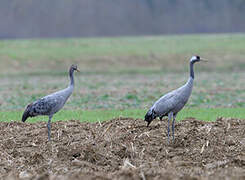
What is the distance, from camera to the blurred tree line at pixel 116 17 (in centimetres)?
11362

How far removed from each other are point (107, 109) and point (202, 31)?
10119 cm

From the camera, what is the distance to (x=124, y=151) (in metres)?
12.6

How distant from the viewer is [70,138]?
14.0 meters

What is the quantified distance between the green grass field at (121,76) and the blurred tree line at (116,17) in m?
47.1

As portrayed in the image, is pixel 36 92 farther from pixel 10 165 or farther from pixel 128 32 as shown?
pixel 128 32

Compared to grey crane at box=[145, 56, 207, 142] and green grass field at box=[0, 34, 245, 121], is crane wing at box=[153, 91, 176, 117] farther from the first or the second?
green grass field at box=[0, 34, 245, 121]

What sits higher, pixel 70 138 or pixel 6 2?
pixel 6 2

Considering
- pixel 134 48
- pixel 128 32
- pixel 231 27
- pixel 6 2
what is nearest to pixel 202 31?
pixel 231 27

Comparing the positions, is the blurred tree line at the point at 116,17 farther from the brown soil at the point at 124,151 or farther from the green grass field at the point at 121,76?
the brown soil at the point at 124,151

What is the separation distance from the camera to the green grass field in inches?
837

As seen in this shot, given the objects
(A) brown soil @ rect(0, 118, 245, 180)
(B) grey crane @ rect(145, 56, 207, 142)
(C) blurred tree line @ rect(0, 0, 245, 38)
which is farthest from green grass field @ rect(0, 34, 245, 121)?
(C) blurred tree line @ rect(0, 0, 245, 38)

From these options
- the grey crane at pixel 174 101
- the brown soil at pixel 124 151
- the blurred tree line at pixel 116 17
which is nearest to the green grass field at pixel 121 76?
the brown soil at pixel 124 151

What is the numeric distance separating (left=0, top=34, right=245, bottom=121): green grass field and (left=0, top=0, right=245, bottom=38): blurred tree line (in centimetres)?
4707

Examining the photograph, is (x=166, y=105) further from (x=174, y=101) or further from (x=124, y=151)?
(x=124, y=151)
